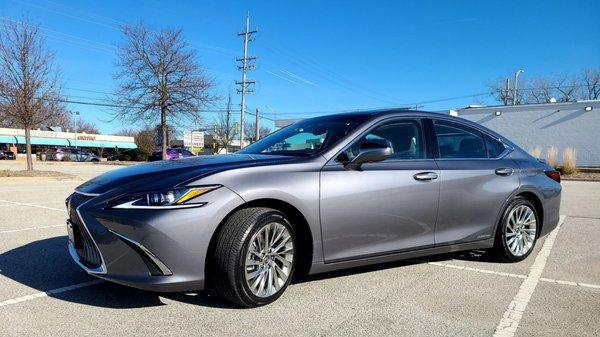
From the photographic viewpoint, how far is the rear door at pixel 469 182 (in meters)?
4.62

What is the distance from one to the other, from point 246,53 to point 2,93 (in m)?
26.8

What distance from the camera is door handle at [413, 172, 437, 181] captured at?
4.41 metres

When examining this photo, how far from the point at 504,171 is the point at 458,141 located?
0.62 meters

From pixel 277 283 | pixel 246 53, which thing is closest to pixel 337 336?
pixel 277 283

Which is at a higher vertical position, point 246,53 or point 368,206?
point 246,53

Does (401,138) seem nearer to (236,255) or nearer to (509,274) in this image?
(509,274)

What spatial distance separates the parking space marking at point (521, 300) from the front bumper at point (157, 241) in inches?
82.8

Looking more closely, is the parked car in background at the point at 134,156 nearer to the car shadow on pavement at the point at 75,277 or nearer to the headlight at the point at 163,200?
the car shadow on pavement at the point at 75,277

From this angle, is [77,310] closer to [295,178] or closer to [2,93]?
[295,178]

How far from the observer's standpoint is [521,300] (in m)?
4.01

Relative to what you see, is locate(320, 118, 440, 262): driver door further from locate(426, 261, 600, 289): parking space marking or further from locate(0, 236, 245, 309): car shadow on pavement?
A: locate(0, 236, 245, 309): car shadow on pavement

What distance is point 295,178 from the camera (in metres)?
3.74

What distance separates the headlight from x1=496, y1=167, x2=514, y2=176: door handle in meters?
3.28

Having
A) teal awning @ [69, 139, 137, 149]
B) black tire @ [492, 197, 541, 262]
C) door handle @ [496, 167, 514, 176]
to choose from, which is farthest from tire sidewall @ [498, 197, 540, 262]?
teal awning @ [69, 139, 137, 149]
